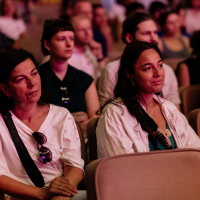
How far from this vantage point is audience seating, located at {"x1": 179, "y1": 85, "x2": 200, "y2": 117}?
7.75 feet

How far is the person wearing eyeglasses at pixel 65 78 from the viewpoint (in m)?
2.30

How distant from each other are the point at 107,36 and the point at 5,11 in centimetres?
148

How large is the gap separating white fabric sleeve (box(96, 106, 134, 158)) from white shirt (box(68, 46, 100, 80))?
149 centimetres

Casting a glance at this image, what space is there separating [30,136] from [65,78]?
2.78 feet

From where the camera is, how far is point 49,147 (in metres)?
1.60

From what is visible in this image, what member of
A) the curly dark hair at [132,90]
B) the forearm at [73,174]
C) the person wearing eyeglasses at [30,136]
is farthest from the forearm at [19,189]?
the curly dark hair at [132,90]

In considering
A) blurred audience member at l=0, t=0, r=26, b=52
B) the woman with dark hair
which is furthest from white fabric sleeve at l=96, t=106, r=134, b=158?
blurred audience member at l=0, t=0, r=26, b=52

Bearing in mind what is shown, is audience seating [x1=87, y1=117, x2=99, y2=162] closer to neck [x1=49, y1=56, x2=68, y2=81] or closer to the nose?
the nose

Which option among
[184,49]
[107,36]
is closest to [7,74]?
[184,49]

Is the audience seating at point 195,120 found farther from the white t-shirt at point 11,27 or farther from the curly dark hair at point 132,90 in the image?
the white t-shirt at point 11,27

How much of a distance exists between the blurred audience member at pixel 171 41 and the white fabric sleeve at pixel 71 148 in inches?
97.5

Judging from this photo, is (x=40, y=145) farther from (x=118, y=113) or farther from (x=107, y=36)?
(x=107, y=36)

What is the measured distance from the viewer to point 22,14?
20.6ft

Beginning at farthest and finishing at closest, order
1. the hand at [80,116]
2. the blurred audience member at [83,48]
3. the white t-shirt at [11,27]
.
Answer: the white t-shirt at [11,27] → the blurred audience member at [83,48] → the hand at [80,116]
